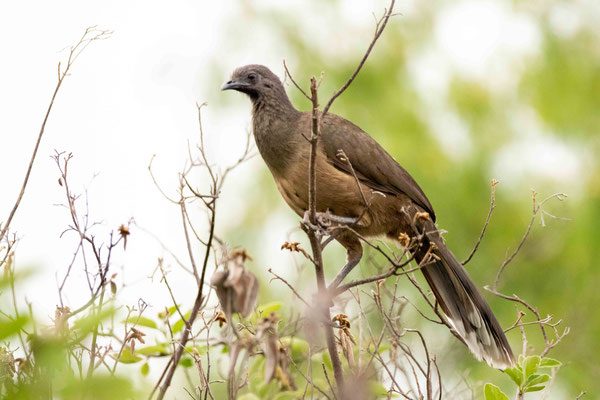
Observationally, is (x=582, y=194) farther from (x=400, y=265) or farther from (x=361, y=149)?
(x=400, y=265)

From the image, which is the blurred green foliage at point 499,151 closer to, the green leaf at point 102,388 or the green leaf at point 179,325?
the green leaf at point 179,325

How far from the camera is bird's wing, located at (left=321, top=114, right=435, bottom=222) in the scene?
418cm

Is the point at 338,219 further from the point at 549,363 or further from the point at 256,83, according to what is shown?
the point at 549,363

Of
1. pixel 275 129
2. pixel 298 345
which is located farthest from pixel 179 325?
pixel 275 129

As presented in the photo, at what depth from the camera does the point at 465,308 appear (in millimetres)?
4355

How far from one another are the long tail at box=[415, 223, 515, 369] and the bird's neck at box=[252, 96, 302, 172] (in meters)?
0.91

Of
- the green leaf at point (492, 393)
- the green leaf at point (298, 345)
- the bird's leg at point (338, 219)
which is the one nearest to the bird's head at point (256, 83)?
the bird's leg at point (338, 219)

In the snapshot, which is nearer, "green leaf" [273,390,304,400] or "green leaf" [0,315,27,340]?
"green leaf" [0,315,27,340]

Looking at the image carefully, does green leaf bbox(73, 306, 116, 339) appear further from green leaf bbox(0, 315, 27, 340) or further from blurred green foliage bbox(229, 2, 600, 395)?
blurred green foliage bbox(229, 2, 600, 395)

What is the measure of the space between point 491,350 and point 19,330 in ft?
11.5

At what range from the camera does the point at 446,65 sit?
10.0 meters

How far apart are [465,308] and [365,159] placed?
1.01 meters

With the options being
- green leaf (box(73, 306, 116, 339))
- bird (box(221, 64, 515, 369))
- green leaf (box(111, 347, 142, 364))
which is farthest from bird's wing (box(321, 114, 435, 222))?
green leaf (box(73, 306, 116, 339))

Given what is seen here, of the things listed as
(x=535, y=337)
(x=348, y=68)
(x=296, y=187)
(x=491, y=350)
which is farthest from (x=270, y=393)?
(x=348, y=68)
